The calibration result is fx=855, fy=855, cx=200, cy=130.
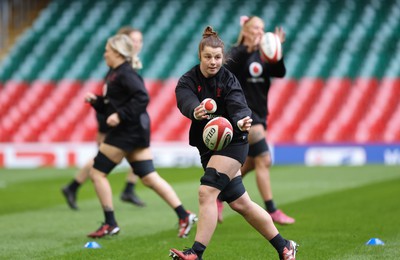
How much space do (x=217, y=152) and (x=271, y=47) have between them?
2970mm

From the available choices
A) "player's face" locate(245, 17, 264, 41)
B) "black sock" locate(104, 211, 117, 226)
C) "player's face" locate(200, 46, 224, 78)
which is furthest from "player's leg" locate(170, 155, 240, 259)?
"player's face" locate(245, 17, 264, 41)

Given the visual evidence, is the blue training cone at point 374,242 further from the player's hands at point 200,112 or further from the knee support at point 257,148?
the player's hands at point 200,112

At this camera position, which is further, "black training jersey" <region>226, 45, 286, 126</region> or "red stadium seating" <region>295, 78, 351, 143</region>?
"red stadium seating" <region>295, 78, 351, 143</region>

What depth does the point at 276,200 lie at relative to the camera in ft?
40.9

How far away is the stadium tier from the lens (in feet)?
78.2

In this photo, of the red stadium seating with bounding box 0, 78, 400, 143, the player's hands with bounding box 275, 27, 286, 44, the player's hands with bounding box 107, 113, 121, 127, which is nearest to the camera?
the player's hands with bounding box 107, 113, 121, 127

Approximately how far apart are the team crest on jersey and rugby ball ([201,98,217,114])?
137 inches

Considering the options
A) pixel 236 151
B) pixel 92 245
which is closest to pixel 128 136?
pixel 92 245

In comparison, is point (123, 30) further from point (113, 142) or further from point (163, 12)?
point (163, 12)

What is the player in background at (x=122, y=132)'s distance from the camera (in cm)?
885

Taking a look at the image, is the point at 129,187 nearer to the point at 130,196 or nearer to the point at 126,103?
the point at 130,196

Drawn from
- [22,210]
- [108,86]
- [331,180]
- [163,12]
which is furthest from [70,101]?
[108,86]

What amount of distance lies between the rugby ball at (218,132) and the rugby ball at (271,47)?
3141 mm

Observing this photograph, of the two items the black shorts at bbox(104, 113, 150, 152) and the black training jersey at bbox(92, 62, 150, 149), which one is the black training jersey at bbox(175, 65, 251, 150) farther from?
the black shorts at bbox(104, 113, 150, 152)
